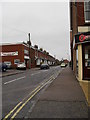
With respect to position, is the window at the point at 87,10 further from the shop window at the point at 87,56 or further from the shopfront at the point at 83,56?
the shop window at the point at 87,56

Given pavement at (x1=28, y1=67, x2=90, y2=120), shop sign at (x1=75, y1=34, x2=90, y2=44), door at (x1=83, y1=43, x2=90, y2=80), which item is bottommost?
pavement at (x1=28, y1=67, x2=90, y2=120)

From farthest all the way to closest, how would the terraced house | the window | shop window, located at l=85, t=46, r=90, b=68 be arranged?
1. the window
2. shop window, located at l=85, t=46, r=90, b=68
3. the terraced house

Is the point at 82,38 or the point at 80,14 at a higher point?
the point at 80,14

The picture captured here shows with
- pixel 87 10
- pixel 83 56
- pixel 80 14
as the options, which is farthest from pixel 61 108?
Answer: pixel 87 10

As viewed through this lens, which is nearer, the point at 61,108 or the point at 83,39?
the point at 61,108

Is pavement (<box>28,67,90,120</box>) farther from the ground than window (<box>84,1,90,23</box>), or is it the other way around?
window (<box>84,1,90,23</box>)

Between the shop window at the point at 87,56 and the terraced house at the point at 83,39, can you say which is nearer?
the terraced house at the point at 83,39

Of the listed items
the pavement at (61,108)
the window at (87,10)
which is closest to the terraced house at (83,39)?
the window at (87,10)

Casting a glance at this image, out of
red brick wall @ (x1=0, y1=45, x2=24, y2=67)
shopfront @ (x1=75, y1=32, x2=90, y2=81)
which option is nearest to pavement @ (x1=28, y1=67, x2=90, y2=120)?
shopfront @ (x1=75, y1=32, x2=90, y2=81)

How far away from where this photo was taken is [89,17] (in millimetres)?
13391

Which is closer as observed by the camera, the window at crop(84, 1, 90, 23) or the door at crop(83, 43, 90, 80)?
the door at crop(83, 43, 90, 80)

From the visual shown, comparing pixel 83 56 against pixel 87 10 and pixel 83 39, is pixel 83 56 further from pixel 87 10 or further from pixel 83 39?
pixel 87 10

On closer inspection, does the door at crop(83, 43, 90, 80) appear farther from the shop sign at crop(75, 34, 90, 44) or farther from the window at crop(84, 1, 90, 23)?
the window at crop(84, 1, 90, 23)

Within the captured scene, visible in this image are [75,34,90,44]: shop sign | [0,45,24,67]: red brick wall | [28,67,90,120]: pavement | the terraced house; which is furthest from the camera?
[0,45,24,67]: red brick wall
